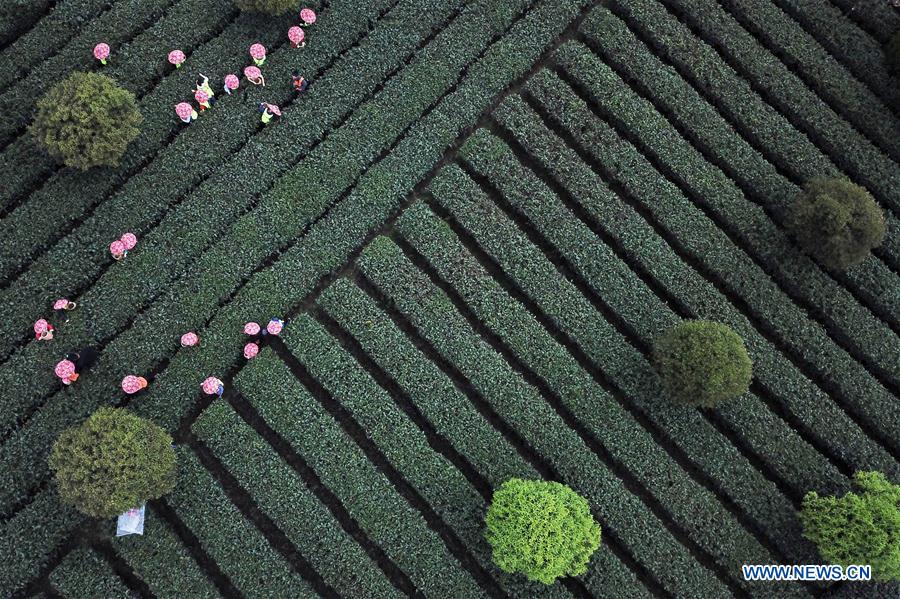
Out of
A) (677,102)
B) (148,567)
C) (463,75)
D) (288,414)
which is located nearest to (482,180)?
(463,75)

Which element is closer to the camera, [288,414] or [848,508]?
[848,508]

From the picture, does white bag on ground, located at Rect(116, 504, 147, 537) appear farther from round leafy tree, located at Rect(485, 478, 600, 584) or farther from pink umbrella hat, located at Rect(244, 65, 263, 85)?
pink umbrella hat, located at Rect(244, 65, 263, 85)

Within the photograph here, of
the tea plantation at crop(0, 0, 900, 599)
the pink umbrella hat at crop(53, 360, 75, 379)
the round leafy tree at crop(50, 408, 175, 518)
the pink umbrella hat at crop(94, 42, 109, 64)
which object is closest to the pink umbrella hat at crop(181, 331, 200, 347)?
the tea plantation at crop(0, 0, 900, 599)

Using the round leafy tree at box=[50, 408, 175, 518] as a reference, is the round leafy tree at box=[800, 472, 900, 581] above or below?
above

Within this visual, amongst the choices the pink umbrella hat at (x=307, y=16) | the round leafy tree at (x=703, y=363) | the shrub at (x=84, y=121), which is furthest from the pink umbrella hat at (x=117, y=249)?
the round leafy tree at (x=703, y=363)

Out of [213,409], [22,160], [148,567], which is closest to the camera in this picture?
[148,567]

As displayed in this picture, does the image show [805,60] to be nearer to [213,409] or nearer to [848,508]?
[848,508]
